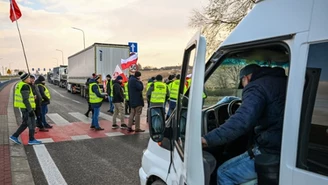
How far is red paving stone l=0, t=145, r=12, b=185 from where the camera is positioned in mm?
4906

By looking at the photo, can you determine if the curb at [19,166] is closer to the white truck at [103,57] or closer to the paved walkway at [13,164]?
the paved walkway at [13,164]

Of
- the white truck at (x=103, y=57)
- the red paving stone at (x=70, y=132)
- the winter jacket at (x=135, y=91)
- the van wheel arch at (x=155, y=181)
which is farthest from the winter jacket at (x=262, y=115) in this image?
the white truck at (x=103, y=57)

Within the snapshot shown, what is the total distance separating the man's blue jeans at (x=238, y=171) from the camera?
1.96 m

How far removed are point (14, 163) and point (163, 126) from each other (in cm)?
489

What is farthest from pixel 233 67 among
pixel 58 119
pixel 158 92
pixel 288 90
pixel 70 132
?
pixel 58 119

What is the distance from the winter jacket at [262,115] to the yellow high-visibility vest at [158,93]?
755 cm

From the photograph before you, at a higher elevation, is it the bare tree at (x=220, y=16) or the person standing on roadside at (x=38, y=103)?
the bare tree at (x=220, y=16)

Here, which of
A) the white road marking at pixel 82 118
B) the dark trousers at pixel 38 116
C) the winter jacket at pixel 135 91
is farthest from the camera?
the white road marking at pixel 82 118

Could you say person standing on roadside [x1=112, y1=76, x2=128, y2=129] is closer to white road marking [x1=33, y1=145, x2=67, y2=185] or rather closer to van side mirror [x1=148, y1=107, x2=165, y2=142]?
white road marking [x1=33, y1=145, x2=67, y2=185]

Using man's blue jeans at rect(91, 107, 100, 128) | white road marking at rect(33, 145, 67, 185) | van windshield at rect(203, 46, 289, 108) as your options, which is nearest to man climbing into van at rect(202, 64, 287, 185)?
van windshield at rect(203, 46, 289, 108)

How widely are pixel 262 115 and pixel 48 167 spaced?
16.7 ft

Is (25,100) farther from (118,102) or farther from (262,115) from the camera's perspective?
(262,115)

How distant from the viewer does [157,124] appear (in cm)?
247

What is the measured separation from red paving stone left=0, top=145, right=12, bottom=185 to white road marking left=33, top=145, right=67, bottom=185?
619 mm
